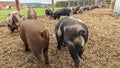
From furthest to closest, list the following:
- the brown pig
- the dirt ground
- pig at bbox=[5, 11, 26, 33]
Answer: pig at bbox=[5, 11, 26, 33]
the dirt ground
the brown pig

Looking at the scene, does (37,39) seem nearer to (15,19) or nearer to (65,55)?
(65,55)

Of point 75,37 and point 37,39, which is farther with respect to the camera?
point 75,37

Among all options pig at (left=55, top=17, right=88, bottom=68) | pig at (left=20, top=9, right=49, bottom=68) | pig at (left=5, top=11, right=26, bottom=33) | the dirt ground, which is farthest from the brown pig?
pig at (left=5, top=11, right=26, bottom=33)

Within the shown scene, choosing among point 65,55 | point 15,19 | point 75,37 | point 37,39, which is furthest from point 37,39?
point 15,19

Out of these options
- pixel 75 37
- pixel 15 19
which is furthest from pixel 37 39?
pixel 15 19

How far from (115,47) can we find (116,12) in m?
5.67

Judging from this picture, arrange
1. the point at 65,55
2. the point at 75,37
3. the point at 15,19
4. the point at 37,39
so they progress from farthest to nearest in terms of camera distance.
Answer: the point at 15,19 → the point at 65,55 → the point at 75,37 → the point at 37,39

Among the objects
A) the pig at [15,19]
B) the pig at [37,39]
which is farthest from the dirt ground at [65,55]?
the pig at [37,39]

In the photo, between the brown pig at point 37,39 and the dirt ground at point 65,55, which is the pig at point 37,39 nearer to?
the brown pig at point 37,39

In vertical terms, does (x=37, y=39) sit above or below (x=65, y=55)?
above

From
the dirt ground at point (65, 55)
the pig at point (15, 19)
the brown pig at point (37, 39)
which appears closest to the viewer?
the brown pig at point (37, 39)

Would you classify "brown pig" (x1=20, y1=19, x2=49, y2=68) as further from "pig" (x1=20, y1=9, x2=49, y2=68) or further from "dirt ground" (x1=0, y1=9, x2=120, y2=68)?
"dirt ground" (x1=0, y1=9, x2=120, y2=68)

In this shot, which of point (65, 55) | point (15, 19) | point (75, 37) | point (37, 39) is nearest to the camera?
point (37, 39)

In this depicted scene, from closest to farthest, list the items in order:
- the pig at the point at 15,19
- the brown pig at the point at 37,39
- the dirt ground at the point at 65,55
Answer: the brown pig at the point at 37,39
the dirt ground at the point at 65,55
the pig at the point at 15,19
